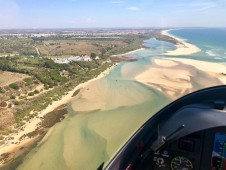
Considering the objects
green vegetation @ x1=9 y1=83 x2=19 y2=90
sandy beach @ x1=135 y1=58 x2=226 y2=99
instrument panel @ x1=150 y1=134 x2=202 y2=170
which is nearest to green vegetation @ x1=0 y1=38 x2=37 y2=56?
green vegetation @ x1=9 y1=83 x2=19 y2=90

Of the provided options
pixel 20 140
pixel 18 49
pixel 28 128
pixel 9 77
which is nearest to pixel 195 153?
pixel 20 140

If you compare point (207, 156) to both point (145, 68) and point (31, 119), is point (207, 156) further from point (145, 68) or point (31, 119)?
point (145, 68)

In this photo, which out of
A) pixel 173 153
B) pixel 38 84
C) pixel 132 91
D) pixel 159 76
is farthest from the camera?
pixel 159 76

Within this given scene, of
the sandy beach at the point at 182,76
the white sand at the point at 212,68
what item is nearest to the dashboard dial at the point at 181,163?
the sandy beach at the point at 182,76

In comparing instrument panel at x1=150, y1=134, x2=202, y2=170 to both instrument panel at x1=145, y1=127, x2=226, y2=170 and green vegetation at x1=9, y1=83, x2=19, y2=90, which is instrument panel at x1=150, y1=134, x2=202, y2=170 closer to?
instrument panel at x1=145, y1=127, x2=226, y2=170

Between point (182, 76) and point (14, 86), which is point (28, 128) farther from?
point (182, 76)

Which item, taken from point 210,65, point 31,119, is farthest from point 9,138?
point 210,65
